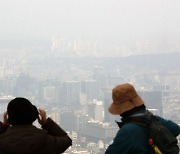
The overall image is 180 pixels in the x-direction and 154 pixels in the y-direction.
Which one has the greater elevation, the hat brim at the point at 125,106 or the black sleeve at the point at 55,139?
the hat brim at the point at 125,106

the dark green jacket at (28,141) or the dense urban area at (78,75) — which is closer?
the dark green jacket at (28,141)

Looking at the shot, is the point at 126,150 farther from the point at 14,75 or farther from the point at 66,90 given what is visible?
the point at 14,75

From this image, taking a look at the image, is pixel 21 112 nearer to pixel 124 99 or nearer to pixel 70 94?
pixel 124 99

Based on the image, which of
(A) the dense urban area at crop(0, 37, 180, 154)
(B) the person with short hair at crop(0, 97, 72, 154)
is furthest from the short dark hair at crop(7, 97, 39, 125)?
(A) the dense urban area at crop(0, 37, 180, 154)

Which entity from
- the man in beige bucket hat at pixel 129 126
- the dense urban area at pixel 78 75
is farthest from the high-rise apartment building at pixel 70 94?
the man in beige bucket hat at pixel 129 126

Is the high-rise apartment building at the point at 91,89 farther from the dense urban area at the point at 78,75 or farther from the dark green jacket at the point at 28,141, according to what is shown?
the dark green jacket at the point at 28,141

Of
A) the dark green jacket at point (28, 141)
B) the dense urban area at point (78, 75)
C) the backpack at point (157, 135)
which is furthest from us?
the dense urban area at point (78, 75)

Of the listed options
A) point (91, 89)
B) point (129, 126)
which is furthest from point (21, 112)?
point (91, 89)

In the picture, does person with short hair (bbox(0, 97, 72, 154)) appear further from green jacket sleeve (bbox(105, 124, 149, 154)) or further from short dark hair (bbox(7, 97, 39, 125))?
green jacket sleeve (bbox(105, 124, 149, 154))
